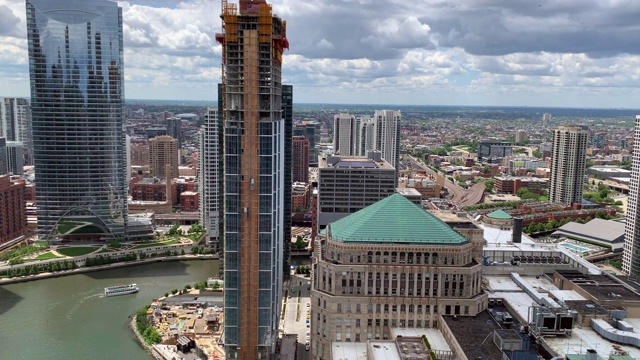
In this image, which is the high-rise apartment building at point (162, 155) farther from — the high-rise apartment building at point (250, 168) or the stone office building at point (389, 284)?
the stone office building at point (389, 284)

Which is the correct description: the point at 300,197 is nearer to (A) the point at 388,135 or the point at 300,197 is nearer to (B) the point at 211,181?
Answer: (B) the point at 211,181

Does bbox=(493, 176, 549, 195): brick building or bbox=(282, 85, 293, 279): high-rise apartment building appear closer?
bbox=(282, 85, 293, 279): high-rise apartment building

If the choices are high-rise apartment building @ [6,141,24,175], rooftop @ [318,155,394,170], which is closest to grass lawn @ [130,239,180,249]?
rooftop @ [318,155,394,170]

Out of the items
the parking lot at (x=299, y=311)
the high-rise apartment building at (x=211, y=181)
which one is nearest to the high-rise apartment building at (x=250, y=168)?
the parking lot at (x=299, y=311)

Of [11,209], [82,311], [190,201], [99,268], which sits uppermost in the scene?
[11,209]

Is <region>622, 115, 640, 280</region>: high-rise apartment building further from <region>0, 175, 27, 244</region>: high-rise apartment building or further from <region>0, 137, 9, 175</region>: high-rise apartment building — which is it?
<region>0, 137, 9, 175</region>: high-rise apartment building

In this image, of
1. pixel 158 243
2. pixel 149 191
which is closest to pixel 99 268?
pixel 158 243
